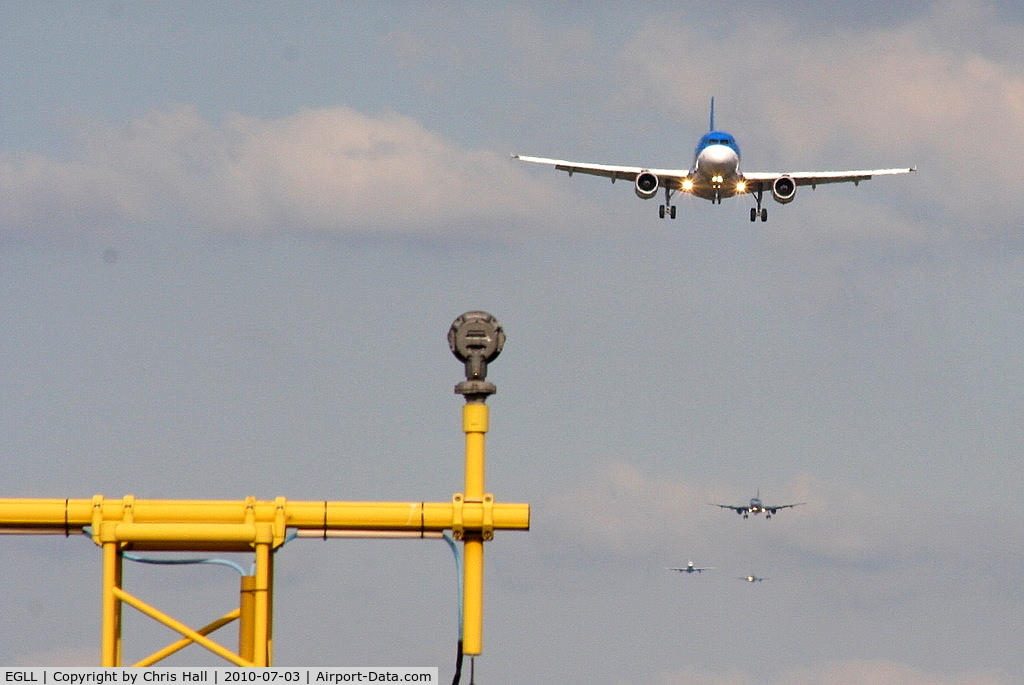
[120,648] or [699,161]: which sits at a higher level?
[699,161]

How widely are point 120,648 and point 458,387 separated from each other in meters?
4.87

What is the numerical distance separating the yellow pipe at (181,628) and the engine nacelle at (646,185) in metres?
77.7

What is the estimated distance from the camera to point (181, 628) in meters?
20.3

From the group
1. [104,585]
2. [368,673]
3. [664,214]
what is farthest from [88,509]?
[664,214]

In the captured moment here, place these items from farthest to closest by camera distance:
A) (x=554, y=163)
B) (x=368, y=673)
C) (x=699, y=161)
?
(x=554, y=163)
(x=699, y=161)
(x=368, y=673)

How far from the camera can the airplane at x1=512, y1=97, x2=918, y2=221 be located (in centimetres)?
9238

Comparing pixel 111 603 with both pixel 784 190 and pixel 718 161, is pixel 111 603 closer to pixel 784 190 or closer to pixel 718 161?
pixel 718 161

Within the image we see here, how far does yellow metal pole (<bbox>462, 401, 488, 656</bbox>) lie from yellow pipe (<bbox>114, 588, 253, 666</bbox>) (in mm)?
2517

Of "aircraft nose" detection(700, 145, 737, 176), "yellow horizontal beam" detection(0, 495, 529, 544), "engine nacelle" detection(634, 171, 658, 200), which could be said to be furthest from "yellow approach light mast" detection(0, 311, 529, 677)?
"engine nacelle" detection(634, 171, 658, 200)

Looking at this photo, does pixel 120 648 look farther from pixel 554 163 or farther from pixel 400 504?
pixel 554 163

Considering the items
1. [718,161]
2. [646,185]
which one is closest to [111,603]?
[718,161]

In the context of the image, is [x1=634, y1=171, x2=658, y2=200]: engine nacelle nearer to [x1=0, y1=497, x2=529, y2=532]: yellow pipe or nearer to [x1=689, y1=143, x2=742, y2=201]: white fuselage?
[x1=689, y1=143, x2=742, y2=201]: white fuselage

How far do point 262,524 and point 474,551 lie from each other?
2.42 metres

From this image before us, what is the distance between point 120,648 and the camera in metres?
20.5
